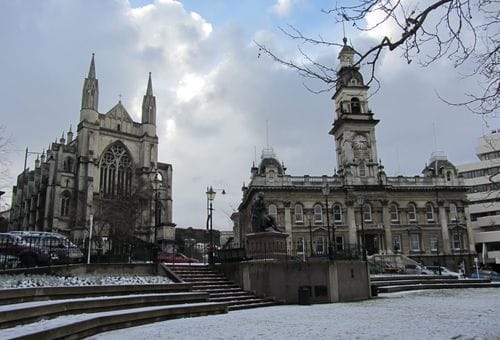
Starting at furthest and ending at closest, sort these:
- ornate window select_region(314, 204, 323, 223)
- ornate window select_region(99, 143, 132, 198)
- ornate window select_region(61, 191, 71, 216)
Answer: ornate window select_region(99, 143, 132, 198)
ornate window select_region(61, 191, 71, 216)
ornate window select_region(314, 204, 323, 223)

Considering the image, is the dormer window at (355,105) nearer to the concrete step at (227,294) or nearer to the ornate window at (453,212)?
the ornate window at (453,212)

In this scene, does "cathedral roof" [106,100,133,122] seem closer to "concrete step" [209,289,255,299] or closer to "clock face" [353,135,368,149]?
"clock face" [353,135,368,149]

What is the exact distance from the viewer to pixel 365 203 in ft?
173

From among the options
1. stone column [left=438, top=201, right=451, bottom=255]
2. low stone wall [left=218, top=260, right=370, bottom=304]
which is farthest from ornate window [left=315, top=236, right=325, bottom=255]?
low stone wall [left=218, top=260, right=370, bottom=304]

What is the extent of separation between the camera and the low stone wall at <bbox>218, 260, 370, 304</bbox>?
18.0m

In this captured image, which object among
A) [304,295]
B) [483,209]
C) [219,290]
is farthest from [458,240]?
[219,290]

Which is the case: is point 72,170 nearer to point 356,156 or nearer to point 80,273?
point 356,156

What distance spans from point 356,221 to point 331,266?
35.4 metres

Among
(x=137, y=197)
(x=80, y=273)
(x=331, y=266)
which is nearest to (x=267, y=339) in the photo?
(x=80, y=273)

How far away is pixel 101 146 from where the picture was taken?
60219 millimetres

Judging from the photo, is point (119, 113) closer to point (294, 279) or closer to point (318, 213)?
point (318, 213)

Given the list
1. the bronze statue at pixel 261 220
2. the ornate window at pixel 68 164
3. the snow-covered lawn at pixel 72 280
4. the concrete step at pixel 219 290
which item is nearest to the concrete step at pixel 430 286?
the bronze statue at pixel 261 220

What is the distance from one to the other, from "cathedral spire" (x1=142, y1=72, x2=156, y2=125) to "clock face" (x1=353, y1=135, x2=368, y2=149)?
29878 mm

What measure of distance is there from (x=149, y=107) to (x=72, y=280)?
5430 centimetres
